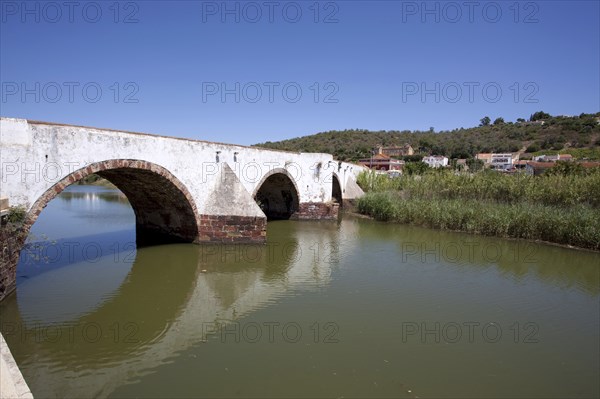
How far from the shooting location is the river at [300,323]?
4.27 meters

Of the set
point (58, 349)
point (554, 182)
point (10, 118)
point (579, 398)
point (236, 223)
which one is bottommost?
point (579, 398)

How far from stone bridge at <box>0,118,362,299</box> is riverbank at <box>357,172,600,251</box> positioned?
3.64 meters

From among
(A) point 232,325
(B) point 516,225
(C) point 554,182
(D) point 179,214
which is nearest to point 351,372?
(A) point 232,325

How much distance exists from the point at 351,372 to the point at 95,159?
6.58 m

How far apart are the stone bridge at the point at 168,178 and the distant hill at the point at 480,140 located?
37.4 meters

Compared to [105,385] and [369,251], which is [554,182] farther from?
[105,385]

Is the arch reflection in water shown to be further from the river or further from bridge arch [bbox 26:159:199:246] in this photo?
bridge arch [bbox 26:159:199:246]

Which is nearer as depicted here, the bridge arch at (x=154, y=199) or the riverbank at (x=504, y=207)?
the bridge arch at (x=154, y=199)

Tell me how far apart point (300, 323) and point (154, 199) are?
23.1 ft

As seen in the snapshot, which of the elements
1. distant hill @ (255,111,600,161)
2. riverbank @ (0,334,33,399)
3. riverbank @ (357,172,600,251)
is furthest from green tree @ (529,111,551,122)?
riverbank @ (0,334,33,399)

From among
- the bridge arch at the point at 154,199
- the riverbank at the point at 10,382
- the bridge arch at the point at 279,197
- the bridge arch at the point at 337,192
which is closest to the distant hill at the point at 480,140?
the bridge arch at the point at 337,192

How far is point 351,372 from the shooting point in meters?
4.46

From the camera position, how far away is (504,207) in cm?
1406

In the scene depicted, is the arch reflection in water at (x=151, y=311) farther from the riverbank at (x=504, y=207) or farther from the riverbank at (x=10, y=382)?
the riverbank at (x=504, y=207)
